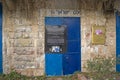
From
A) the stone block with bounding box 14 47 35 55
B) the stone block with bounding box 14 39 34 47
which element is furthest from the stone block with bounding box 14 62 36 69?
the stone block with bounding box 14 39 34 47

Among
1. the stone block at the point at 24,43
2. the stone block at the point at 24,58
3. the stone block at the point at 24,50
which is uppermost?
the stone block at the point at 24,43

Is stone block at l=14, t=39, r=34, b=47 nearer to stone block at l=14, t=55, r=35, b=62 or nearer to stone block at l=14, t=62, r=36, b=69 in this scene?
stone block at l=14, t=55, r=35, b=62

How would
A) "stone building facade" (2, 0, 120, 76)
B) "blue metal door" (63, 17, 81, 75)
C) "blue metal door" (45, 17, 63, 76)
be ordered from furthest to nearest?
"blue metal door" (63, 17, 81, 75), "blue metal door" (45, 17, 63, 76), "stone building facade" (2, 0, 120, 76)

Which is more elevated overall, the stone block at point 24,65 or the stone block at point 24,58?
the stone block at point 24,58

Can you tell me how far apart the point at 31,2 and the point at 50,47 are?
2.02 metres

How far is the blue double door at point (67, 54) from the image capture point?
47.4 ft

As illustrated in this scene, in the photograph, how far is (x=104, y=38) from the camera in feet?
48.2

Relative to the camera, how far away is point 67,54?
14.6 metres

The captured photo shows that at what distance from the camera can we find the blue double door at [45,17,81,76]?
47.4ft

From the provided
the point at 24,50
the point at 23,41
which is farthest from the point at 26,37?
the point at 24,50

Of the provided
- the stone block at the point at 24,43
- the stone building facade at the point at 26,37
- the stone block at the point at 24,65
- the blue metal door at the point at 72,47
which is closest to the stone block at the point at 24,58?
the stone building facade at the point at 26,37

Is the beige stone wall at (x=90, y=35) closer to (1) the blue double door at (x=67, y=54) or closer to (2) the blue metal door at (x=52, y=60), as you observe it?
(1) the blue double door at (x=67, y=54)

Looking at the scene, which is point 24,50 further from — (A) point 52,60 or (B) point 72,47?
(B) point 72,47

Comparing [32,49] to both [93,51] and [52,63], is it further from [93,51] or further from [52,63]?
[93,51]
